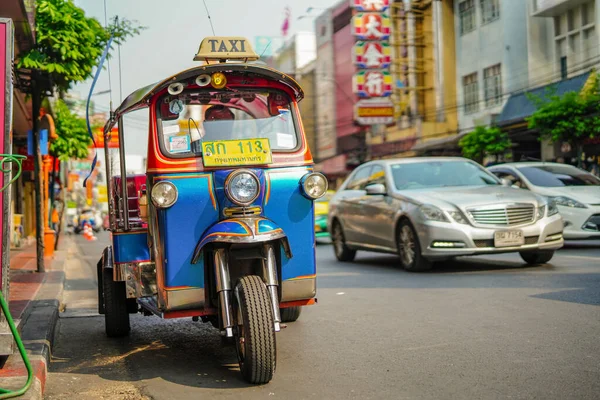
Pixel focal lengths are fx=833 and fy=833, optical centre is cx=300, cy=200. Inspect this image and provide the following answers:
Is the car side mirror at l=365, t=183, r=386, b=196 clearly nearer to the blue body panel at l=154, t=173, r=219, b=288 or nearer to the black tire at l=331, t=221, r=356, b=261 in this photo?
the black tire at l=331, t=221, r=356, b=261

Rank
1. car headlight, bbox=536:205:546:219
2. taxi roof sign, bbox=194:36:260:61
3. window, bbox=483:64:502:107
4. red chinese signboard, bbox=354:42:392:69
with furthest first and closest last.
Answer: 1. red chinese signboard, bbox=354:42:392:69
2. window, bbox=483:64:502:107
3. car headlight, bbox=536:205:546:219
4. taxi roof sign, bbox=194:36:260:61

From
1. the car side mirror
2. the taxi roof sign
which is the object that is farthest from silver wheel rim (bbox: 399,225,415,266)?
the taxi roof sign

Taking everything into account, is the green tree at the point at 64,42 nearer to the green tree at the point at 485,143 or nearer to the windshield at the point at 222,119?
the windshield at the point at 222,119

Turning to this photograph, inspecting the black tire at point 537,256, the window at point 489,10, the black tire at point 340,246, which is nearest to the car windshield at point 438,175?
the black tire at point 537,256

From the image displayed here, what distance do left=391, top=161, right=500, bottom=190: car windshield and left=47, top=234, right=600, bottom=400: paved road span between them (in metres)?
2.43

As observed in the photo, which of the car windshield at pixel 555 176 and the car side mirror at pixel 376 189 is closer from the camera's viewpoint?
the car side mirror at pixel 376 189

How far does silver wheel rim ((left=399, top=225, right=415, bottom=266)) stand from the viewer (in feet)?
38.0

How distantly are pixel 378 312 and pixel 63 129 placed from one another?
19.2 m

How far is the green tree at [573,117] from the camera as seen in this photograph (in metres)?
21.9

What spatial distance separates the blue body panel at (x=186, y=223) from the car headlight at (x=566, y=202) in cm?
973

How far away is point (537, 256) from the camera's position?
1138cm

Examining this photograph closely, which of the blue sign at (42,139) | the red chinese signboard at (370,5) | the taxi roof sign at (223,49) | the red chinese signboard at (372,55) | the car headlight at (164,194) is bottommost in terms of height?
the car headlight at (164,194)

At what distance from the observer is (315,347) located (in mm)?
6527

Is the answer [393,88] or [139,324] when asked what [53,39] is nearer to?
[139,324]
